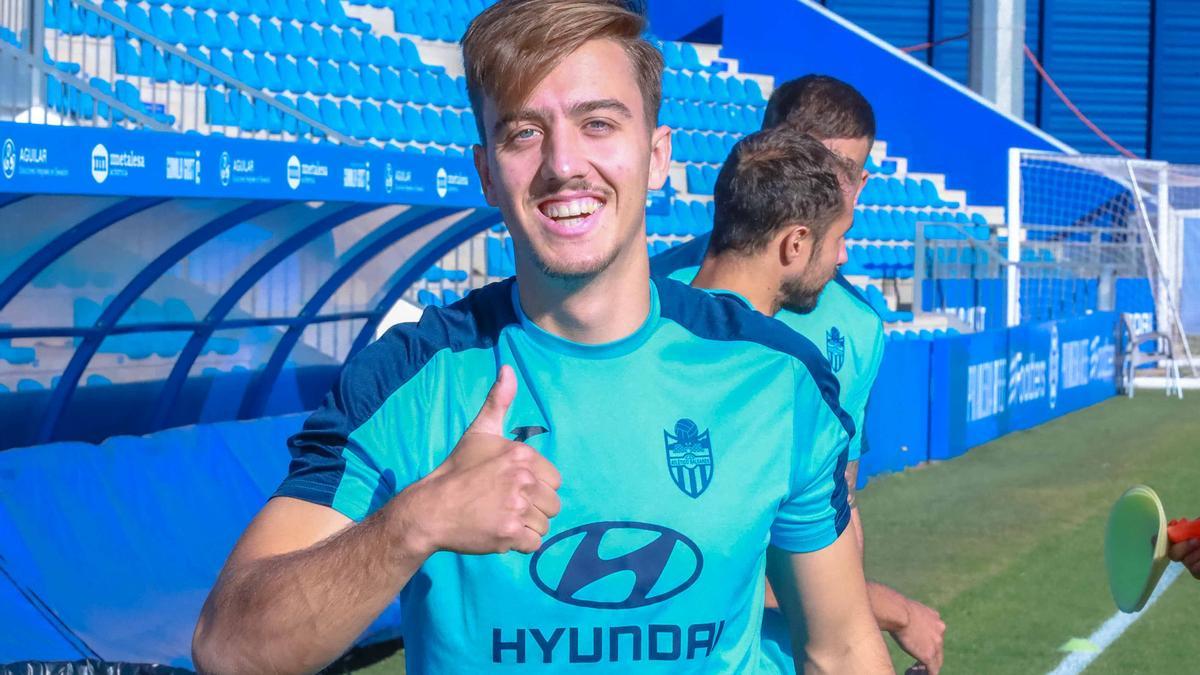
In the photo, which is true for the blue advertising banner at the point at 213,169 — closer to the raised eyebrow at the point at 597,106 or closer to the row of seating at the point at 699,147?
the raised eyebrow at the point at 597,106

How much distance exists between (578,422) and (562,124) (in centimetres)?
37

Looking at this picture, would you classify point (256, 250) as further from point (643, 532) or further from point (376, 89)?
point (376, 89)

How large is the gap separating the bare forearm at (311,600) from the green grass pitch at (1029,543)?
13.9 ft

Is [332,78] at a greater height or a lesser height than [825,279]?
greater

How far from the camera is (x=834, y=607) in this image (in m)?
2.06

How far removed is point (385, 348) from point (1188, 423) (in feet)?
44.2

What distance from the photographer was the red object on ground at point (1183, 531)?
2570mm

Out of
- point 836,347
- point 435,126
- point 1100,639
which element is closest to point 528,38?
point 836,347

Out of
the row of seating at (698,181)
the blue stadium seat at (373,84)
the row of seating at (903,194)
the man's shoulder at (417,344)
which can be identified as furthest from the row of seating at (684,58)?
the man's shoulder at (417,344)

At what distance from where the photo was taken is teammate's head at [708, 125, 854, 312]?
3.03 meters

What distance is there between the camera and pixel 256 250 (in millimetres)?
7352

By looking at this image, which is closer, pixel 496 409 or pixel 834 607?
pixel 496 409

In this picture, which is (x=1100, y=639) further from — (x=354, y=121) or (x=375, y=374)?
(x=354, y=121)

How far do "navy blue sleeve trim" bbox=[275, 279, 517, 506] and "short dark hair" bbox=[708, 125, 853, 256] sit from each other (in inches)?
41.8
